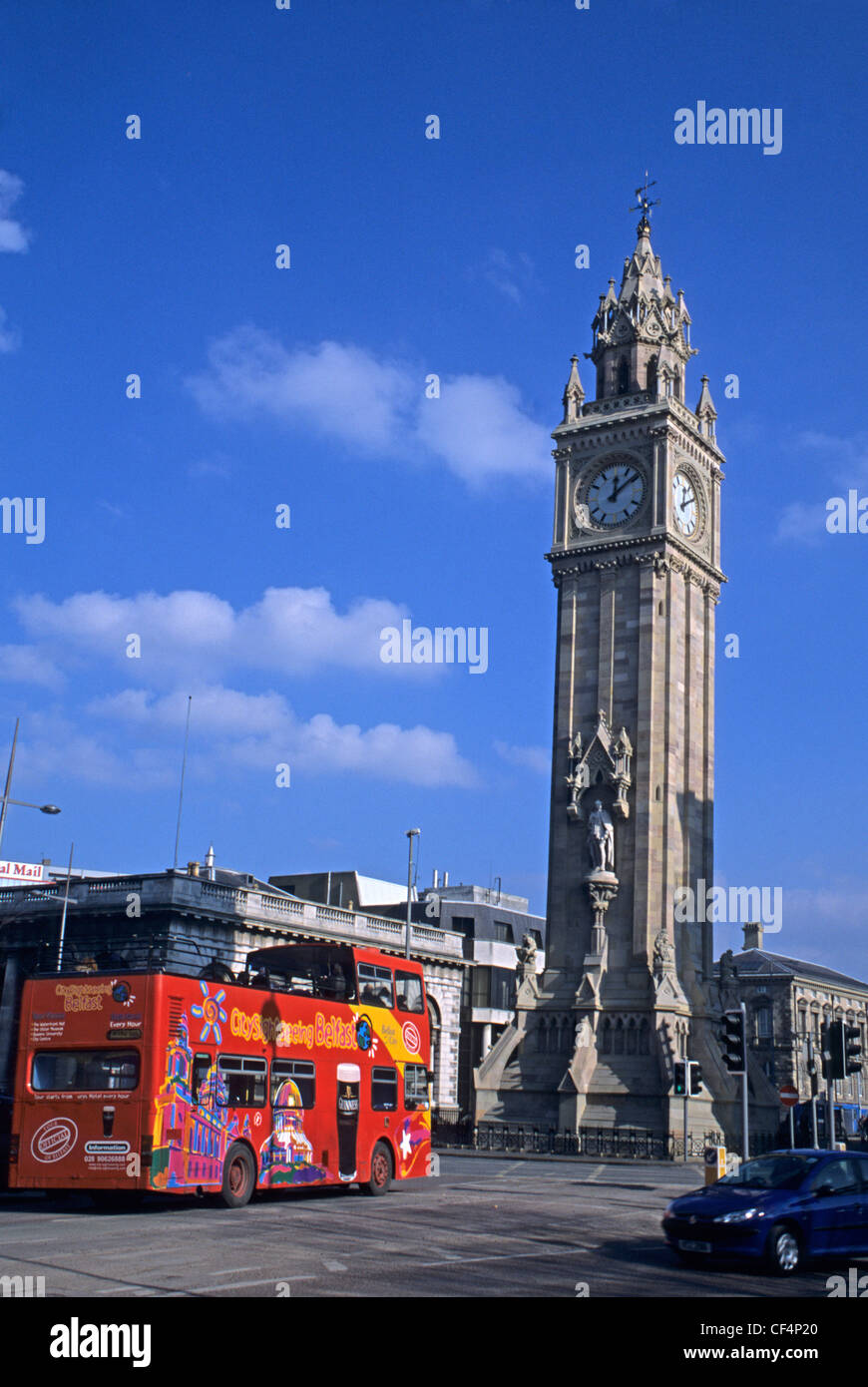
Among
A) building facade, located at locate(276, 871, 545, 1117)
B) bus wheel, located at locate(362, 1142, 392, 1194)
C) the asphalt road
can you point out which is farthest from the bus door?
building facade, located at locate(276, 871, 545, 1117)

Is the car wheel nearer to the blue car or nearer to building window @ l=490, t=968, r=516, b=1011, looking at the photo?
the blue car

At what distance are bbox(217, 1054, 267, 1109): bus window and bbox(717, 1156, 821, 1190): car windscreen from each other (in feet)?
31.5

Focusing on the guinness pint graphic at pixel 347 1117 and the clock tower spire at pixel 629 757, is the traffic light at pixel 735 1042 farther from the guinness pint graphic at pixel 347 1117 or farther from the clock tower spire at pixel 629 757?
the clock tower spire at pixel 629 757

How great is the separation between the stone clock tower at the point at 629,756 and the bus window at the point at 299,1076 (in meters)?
26.3

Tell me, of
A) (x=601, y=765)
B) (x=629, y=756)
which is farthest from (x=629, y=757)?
(x=601, y=765)

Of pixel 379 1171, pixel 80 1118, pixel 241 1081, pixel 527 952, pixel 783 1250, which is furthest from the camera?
pixel 527 952

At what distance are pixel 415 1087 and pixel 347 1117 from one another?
370cm

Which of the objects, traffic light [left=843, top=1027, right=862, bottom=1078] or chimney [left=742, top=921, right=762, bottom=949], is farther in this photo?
chimney [left=742, top=921, right=762, bottom=949]

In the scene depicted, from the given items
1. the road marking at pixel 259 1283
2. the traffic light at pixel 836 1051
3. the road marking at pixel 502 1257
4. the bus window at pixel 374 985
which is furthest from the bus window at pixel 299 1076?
the traffic light at pixel 836 1051

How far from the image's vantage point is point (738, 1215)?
59.2 ft

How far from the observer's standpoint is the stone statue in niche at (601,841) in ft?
184

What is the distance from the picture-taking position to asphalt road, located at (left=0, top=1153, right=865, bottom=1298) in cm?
1548

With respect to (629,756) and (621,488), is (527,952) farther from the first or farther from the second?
(621,488)

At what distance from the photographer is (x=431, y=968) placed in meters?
70.7
